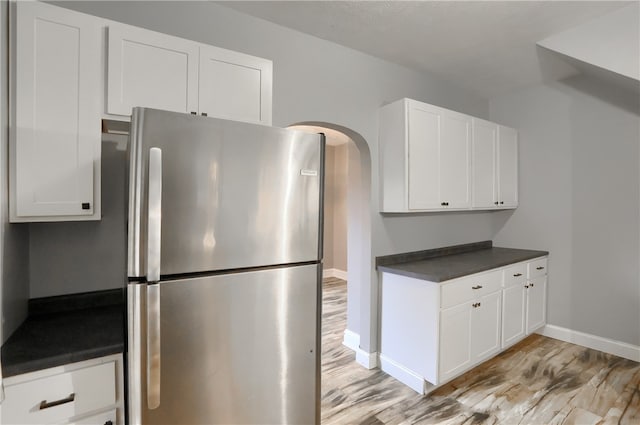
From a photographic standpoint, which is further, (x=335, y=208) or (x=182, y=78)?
(x=335, y=208)

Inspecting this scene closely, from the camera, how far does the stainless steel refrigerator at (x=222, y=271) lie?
1094 mm

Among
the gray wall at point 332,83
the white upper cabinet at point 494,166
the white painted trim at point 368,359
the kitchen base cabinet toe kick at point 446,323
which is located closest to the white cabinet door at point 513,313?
the kitchen base cabinet toe kick at point 446,323

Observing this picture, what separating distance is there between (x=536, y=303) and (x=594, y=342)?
58 cm

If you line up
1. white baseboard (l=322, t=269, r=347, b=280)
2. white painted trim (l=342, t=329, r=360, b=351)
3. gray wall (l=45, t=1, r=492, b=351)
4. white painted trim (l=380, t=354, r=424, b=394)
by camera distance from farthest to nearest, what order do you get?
1. white baseboard (l=322, t=269, r=347, b=280)
2. white painted trim (l=342, t=329, r=360, b=351)
3. white painted trim (l=380, t=354, r=424, b=394)
4. gray wall (l=45, t=1, r=492, b=351)

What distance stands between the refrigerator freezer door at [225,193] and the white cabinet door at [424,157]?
1371mm

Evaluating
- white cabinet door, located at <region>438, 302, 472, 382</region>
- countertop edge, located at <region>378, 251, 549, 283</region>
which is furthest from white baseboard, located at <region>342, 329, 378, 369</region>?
countertop edge, located at <region>378, 251, 549, 283</region>

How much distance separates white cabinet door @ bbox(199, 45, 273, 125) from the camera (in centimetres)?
164

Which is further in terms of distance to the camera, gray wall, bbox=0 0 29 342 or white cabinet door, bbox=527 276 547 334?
white cabinet door, bbox=527 276 547 334

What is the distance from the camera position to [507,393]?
2334 millimetres

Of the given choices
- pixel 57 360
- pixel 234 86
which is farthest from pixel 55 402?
pixel 234 86

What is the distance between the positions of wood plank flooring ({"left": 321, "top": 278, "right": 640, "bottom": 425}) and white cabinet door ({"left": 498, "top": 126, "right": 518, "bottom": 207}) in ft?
5.06

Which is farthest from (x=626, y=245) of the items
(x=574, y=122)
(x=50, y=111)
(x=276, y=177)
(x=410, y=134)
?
(x=50, y=111)

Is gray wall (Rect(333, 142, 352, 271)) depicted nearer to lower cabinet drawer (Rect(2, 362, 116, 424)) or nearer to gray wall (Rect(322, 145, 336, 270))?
gray wall (Rect(322, 145, 336, 270))

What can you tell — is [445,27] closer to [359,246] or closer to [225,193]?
[359,246]
